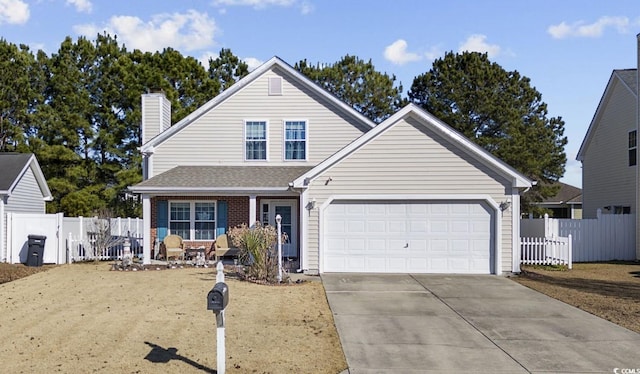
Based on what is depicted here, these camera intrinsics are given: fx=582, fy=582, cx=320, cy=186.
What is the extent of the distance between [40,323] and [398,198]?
10.3m

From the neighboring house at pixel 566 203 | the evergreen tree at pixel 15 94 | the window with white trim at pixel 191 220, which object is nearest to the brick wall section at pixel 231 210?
the window with white trim at pixel 191 220

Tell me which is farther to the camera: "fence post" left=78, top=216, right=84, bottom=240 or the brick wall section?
"fence post" left=78, top=216, right=84, bottom=240

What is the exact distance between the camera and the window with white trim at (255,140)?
2231cm

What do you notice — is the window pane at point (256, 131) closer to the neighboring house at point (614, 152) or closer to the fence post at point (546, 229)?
the fence post at point (546, 229)

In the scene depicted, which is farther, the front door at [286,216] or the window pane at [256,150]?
the window pane at [256,150]

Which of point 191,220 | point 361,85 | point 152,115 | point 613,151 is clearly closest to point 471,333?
point 191,220

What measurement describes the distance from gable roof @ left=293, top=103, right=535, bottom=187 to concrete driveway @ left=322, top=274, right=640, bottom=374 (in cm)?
374

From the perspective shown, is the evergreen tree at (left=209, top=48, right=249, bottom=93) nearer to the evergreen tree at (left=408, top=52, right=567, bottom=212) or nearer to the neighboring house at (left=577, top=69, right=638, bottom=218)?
the evergreen tree at (left=408, top=52, right=567, bottom=212)

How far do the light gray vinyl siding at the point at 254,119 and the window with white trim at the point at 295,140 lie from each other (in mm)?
159

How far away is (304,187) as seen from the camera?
17281mm

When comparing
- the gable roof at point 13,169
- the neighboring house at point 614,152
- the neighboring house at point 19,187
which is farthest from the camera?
the neighboring house at point 614,152

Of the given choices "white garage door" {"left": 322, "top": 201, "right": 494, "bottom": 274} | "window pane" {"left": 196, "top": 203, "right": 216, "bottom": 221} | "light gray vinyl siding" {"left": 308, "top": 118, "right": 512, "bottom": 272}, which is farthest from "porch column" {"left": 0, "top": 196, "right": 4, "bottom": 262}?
"white garage door" {"left": 322, "top": 201, "right": 494, "bottom": 274}

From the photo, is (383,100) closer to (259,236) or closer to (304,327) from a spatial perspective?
(259,236)

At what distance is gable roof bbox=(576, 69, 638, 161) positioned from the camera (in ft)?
77.1
